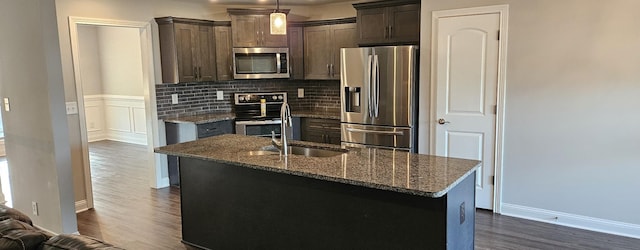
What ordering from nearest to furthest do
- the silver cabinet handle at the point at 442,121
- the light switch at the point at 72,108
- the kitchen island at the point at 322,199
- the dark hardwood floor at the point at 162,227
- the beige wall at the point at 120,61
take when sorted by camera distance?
the kitchen island at the point at 322,199, the dark hardwood floor at the point at 162,227, the light switch at the point at 72,108, the silver cabinet handle at the point at 442,121, the beige wall at the point at 120,61

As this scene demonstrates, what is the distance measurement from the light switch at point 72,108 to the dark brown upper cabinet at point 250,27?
198 cm

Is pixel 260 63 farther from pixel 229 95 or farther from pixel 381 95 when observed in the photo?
pixel 381 95

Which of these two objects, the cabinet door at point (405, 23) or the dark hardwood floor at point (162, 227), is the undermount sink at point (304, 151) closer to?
the dark hardwood floor at point (162, 227)

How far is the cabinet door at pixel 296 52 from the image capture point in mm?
5836

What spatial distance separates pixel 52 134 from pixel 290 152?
73.6 inches

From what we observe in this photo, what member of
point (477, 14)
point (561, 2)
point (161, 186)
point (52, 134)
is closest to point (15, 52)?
point (52, 134)

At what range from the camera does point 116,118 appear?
8969 mm

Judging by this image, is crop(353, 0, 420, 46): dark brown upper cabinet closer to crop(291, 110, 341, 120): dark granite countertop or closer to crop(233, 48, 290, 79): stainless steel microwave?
crop(291, 110, 341, 120): dark granite countertop

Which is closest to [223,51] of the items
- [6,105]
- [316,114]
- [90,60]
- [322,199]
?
[316,114]

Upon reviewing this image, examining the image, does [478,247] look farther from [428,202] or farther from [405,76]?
[405,76]

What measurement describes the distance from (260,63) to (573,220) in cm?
392

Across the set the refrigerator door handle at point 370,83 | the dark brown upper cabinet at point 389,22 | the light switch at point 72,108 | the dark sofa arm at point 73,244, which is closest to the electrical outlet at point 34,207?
the light switch at point 72,108

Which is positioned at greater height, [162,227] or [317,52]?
[317,52]

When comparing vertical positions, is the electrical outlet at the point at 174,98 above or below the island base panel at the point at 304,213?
above
